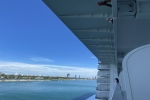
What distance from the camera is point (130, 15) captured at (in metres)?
3.88

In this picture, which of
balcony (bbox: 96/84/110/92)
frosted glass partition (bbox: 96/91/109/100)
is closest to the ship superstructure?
balcony (bbox: 96/84/110/92)

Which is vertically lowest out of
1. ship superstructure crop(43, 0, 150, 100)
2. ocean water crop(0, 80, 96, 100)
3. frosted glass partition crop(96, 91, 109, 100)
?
ocean water crop(0, 80, 96, 100)

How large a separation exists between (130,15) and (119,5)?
42cm

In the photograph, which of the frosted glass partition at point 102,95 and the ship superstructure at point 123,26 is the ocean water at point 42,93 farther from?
the ship superstructure at point 123,26

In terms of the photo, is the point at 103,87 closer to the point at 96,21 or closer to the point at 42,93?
the point at 96,21

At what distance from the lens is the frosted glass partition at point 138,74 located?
1613 millimetres

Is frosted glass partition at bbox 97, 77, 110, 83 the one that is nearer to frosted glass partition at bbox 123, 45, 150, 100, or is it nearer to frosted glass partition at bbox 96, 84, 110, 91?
frosted glass partition at bbox 96, 84, 110, 91

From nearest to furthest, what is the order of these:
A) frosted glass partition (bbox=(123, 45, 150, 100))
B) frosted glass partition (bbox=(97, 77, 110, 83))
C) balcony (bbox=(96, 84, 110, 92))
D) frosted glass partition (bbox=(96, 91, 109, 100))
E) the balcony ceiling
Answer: frosted glass partition (bbox=(123, 45, 150, 100)), the balcony ceiling, frosted glass partition (bbox=(96, 91, 109, 100)), balcony (bbox=(96, 84, 110, 92)), frosted glass partition (bbox=(97, 77, 110, 83))

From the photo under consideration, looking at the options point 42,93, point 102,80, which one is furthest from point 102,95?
point 42,93

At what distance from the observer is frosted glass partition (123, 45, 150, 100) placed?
1.61m

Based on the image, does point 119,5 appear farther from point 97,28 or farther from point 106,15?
point 97,28

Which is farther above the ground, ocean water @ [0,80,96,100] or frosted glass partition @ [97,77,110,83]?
frosted glass partition @ [97,77,110,83]

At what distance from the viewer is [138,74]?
5.43 ft

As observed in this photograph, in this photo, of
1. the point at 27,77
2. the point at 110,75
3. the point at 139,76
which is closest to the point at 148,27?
the point at 139,76
